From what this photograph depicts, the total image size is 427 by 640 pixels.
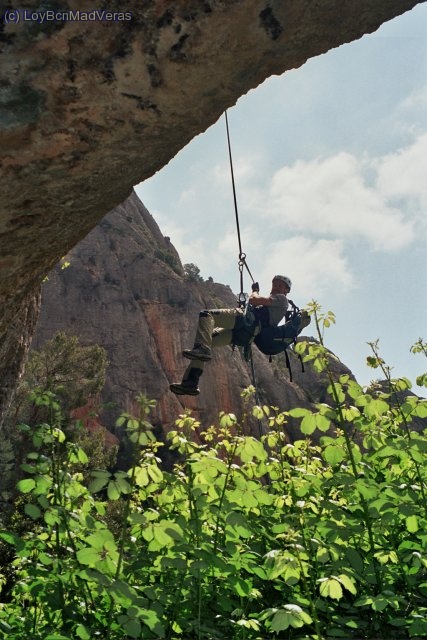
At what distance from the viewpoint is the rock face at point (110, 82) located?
1584 mm

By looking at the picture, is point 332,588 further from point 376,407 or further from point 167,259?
point 167,259

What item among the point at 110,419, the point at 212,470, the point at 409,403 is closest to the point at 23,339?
the point at 212,470

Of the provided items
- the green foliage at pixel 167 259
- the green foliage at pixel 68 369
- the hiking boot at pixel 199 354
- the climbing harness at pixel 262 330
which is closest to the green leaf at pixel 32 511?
the hiking boot at pixel 199 354

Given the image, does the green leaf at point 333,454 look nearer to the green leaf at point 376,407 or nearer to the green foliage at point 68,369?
the green leaf at point 376,407

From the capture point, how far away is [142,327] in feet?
132

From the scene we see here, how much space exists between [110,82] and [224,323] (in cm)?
563

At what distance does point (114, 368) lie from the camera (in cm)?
3716

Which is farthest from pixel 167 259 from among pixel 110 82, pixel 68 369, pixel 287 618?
pixel 287 618

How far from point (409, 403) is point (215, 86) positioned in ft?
6.96

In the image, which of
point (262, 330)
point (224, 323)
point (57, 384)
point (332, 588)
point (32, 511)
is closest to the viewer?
point (332, 588)

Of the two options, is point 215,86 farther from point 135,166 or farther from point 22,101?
point 22,101

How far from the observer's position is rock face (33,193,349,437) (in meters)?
36.8

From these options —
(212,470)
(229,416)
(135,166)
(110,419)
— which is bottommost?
(212,470)

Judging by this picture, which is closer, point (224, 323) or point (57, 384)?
point (224, 323)
